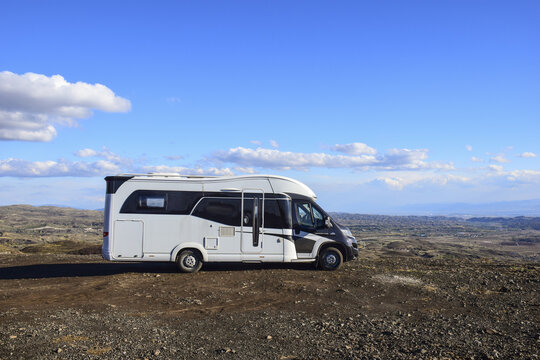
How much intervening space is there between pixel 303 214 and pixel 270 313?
6249mm

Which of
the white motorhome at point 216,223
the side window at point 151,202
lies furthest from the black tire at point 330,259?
the side window at point 151,202

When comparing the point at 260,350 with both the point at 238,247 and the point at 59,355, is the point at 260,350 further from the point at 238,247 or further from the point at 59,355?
the point at 238,247

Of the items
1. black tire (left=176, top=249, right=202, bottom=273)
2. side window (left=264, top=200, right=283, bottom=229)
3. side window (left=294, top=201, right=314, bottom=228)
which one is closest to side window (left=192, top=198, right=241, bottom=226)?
side window (left=264, top=200, right=283, bottom=229)

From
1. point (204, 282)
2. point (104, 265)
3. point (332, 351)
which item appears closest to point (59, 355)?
point (332, 351)

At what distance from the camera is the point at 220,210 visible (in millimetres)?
15898

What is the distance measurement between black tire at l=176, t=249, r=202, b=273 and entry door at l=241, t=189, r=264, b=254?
5.58 feet

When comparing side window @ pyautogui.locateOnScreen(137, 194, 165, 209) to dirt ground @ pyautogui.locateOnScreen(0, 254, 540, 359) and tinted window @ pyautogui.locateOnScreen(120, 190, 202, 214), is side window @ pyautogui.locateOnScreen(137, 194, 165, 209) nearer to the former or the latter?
tinted window @ pyautogui.locateOnScreen(120, 190, 202, 214)

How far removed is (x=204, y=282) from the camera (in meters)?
14.2

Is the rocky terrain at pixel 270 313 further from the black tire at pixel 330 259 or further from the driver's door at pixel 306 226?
the driver's door at pixel 306 226

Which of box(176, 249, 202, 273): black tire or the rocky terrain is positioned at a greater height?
box(176, 249, 202, 273): black tire

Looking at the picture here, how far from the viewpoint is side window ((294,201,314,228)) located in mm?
16281

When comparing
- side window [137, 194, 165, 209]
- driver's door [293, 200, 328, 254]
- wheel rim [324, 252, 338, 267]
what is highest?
side window [137, 194, 165, 209]

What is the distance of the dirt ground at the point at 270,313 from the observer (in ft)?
26.0

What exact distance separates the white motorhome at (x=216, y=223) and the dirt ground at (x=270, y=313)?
29.7 inches
